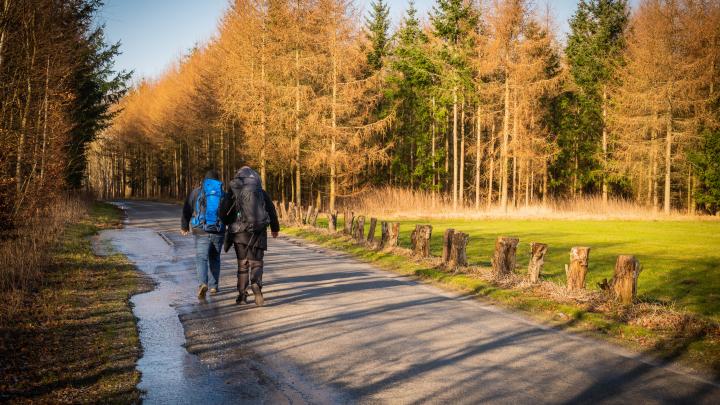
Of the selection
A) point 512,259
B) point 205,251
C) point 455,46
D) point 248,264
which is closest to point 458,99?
point 455,46

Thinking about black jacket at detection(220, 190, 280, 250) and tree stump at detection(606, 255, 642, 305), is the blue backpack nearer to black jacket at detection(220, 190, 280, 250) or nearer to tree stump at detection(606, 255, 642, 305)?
black jacket at detection(220, 190, 280, 250)

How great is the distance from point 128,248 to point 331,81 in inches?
602

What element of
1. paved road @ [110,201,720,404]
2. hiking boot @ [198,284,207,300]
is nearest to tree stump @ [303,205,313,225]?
paved road @ [110,201,720,404]

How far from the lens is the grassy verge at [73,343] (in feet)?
16.2

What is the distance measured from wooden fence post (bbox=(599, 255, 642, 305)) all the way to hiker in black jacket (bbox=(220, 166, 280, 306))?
17.9 ft

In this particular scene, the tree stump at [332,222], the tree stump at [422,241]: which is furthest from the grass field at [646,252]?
the tree stump at [332,222]

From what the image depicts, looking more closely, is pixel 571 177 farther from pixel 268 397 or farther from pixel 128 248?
pixel 268 397

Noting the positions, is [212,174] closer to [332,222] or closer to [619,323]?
[619,323]

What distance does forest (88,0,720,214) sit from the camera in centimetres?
2981

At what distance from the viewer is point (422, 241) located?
562 inches

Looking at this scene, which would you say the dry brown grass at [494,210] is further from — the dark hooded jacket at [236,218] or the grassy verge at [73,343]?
the dark hooded jacket at [236,218]

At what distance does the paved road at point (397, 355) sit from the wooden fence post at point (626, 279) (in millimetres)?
1789

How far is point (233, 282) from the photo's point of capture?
36.1ft

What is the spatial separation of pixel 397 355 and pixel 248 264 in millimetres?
3547
